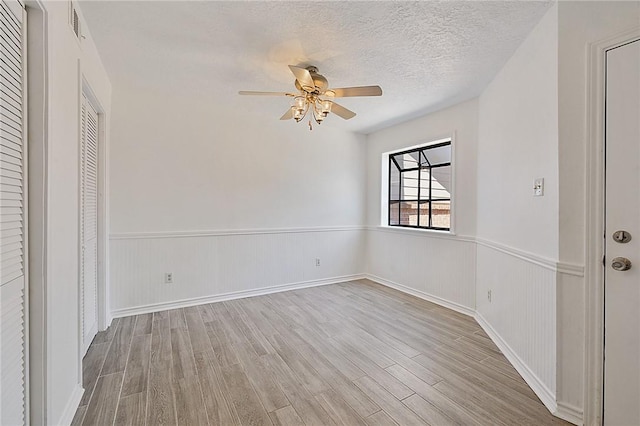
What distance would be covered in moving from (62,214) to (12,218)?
37cm

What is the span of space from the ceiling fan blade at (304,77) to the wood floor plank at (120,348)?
8.62ft

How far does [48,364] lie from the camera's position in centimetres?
136

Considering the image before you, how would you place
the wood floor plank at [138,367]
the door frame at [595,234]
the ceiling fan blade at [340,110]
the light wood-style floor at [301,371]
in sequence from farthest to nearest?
the ceiling fan blade at [340,110] < the wood floor plank at [138,367] < the light wood-style floor at [301,371] < the door frame at [595,234]

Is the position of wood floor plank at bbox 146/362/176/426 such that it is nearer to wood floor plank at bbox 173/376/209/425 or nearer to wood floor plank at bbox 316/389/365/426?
wood floor plank at bbox 173/376/209/425

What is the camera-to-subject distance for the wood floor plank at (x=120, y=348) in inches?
87.0

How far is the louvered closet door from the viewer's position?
A: 1.12 metres

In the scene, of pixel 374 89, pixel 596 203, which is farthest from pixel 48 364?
pixel 596 203

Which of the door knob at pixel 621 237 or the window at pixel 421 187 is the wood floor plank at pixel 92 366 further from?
the window at pixel 421 187

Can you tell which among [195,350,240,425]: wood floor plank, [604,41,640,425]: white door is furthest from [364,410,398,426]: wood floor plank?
[604,41,640,425]: white door

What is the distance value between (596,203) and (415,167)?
281 cm

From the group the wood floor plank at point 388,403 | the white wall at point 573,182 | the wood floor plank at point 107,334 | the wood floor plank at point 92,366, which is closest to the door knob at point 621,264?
the white wall at point 573,182

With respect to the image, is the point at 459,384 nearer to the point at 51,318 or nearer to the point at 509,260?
the point at 509,260

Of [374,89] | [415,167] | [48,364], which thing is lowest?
[48,364]

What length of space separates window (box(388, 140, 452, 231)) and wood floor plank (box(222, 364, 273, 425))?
2.99 metres
